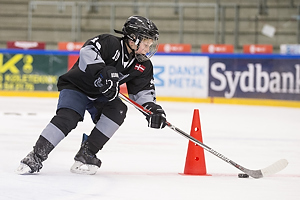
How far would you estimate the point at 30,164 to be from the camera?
347cm

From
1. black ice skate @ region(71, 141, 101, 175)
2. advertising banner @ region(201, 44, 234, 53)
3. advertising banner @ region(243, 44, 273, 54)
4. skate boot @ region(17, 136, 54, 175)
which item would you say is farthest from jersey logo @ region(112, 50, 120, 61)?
advertising banner @ region(243, 44, 273, 54)

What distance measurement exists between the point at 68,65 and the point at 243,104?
11.4 ft

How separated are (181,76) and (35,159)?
813cm

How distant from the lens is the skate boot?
348 cm

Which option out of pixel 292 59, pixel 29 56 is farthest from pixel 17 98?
pixel 292 59

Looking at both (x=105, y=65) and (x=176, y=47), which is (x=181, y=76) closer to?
(x=176, y=47)

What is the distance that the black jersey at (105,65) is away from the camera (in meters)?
3.56

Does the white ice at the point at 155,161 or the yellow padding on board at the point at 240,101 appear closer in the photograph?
the white ice at the point at 155,161

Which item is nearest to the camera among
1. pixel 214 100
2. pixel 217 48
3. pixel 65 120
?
pixel 65 120

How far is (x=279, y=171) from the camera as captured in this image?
3951 millimetres

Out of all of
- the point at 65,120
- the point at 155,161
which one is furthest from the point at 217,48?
the point at 65,120

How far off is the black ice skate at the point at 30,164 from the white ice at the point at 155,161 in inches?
2.0

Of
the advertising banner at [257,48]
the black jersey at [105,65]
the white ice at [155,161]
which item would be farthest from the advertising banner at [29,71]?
the black jersey at [105,65]

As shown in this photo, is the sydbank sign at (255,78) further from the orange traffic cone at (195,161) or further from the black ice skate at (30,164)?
the black ice skate at (30,164)
